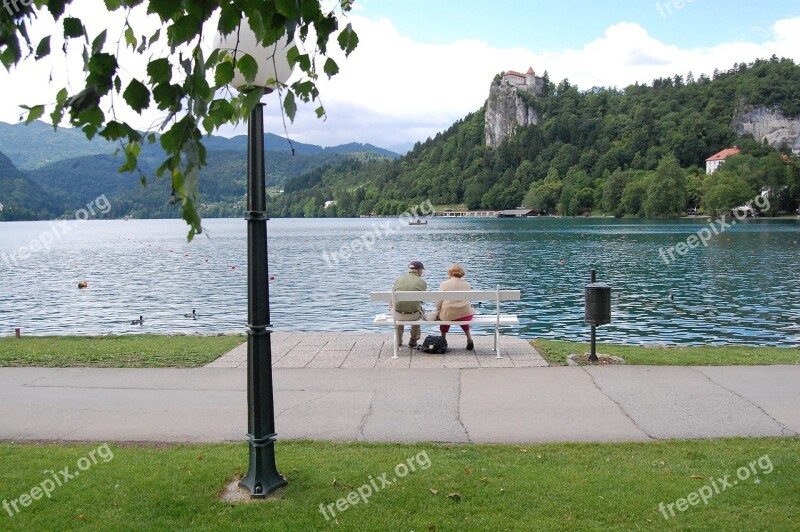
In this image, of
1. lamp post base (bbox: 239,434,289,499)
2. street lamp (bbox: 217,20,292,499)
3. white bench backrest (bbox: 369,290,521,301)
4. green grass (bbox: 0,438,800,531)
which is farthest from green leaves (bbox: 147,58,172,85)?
white bench backrest (bbox: 369,290,521,301)

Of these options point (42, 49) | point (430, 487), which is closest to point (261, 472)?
point (430, 487)

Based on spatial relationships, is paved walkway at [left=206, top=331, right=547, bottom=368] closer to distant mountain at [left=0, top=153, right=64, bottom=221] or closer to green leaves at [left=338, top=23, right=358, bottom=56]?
green leaves at [left=338, top=23, right=358, bottom=56]

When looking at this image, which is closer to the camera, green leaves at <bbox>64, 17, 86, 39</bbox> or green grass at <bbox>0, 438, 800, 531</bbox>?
green leaves at <bbox>64, 17, 86, 39</bbox>

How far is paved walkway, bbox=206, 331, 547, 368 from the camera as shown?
11320mm

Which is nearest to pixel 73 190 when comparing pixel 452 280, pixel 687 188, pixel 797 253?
pixel 687 188

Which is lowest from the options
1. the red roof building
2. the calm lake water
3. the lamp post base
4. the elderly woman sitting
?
the calm lake water

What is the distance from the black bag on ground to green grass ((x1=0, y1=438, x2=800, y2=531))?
17.9 feet

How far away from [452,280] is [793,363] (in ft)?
A: 18.4

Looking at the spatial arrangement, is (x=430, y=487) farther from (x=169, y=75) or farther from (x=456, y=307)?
(x=456, y=307)

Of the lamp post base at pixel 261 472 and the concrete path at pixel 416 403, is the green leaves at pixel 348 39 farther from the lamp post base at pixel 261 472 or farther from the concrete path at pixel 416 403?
the concrete path at pixel 416 403

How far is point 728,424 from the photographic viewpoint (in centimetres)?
768

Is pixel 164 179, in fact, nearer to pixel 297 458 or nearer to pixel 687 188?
pixel 297 458

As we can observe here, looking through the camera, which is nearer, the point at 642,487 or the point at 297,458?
the point at 642,487

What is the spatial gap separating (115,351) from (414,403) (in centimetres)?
661
